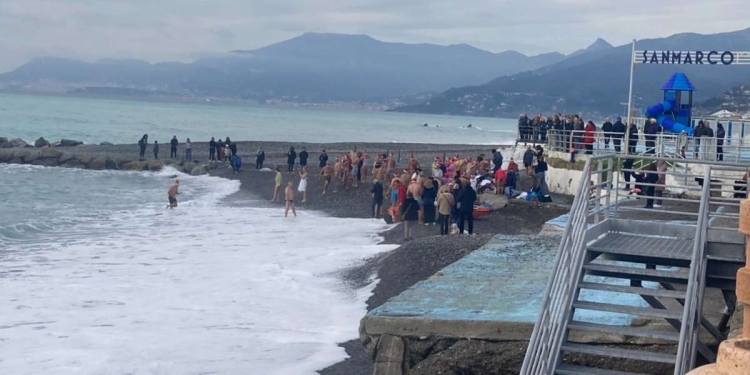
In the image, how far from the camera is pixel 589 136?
28328 millimetres

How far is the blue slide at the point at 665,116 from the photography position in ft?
98.4

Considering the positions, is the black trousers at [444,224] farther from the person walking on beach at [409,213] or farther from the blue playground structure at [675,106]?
the blue playground structure at [675,106]

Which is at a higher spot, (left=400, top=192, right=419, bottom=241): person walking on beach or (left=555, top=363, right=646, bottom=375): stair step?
(left=555, top=363, right=646, bottom=375): stair step

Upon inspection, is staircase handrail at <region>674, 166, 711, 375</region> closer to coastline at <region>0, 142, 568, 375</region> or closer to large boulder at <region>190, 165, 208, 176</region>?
coastline at <region>0, 142, 568, 375</region>

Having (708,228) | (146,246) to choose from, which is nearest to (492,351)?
(708,228)

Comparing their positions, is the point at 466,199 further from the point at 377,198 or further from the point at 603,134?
the point at 603,134

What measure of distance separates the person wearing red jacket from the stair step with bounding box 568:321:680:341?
20210 millimetres

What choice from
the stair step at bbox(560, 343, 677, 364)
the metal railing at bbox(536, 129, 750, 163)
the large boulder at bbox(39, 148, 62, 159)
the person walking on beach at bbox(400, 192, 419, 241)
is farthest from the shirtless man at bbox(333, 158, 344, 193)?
the stair step at bbox(560, 343, 677, 364)

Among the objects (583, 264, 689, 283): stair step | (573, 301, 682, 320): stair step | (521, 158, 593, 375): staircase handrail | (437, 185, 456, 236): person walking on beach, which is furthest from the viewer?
(437, 185, 456, 236): person walking on beach

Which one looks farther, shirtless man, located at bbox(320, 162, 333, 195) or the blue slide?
shirtless man, located at bbox(320, 162, 333, 195)

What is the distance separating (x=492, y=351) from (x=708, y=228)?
2168 mm

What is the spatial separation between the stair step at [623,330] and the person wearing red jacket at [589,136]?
20.2 m

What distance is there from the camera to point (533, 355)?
7.24 m

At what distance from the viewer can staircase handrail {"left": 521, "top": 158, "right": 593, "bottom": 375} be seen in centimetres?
709
